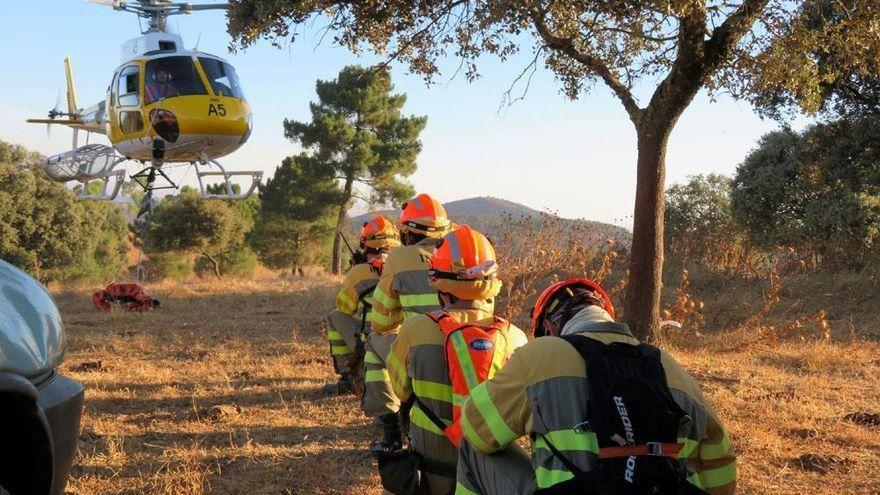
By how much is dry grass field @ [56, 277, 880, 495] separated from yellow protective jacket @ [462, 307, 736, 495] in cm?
255

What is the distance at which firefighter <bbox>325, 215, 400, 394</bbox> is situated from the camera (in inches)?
245

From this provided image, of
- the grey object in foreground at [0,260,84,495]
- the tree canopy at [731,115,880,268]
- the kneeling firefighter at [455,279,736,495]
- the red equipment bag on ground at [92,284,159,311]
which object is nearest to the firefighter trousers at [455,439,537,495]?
the kneeling firefighter at [455,279,736,495]

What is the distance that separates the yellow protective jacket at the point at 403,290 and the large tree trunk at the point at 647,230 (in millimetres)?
4111

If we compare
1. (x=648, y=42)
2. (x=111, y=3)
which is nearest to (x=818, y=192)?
(x=648, y=42)

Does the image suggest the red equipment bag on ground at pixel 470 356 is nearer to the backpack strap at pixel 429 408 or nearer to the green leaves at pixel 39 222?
the backpack strap at pixel 429 408

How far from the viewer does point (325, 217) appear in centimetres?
3741

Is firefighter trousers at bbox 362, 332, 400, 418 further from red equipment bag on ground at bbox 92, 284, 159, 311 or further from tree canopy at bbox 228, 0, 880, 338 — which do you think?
red equipment bag on ground at bbox 92, 284, 159, 311

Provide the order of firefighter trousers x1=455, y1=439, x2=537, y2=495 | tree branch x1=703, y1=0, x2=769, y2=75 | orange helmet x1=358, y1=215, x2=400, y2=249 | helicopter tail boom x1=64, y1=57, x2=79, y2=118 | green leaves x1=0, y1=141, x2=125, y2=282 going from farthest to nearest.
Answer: green leaves x1=0, y1=141, x2=125, y2=282 → helicopter tail boom x1=64, y1=57, x2=79, y2=118 → tree branch x1=703, y1=0, x2=769, y2=75 → orange helmet x1=358, y1=215, x2=400, y2=249 → firefighter trousers x1=455, y1=439, x2=537, y2=495

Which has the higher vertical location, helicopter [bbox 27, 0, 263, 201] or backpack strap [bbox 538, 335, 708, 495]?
helicopter [bbox 27, 0, 263, 201]

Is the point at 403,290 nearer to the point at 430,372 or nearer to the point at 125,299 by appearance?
the point at 430,372

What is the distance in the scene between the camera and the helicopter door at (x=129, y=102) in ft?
49.0

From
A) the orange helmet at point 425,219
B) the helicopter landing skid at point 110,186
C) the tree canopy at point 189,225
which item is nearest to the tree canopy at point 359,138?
the tree canopy at point 189,225

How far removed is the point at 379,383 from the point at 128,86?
1231 cm

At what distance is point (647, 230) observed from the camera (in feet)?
27.9
